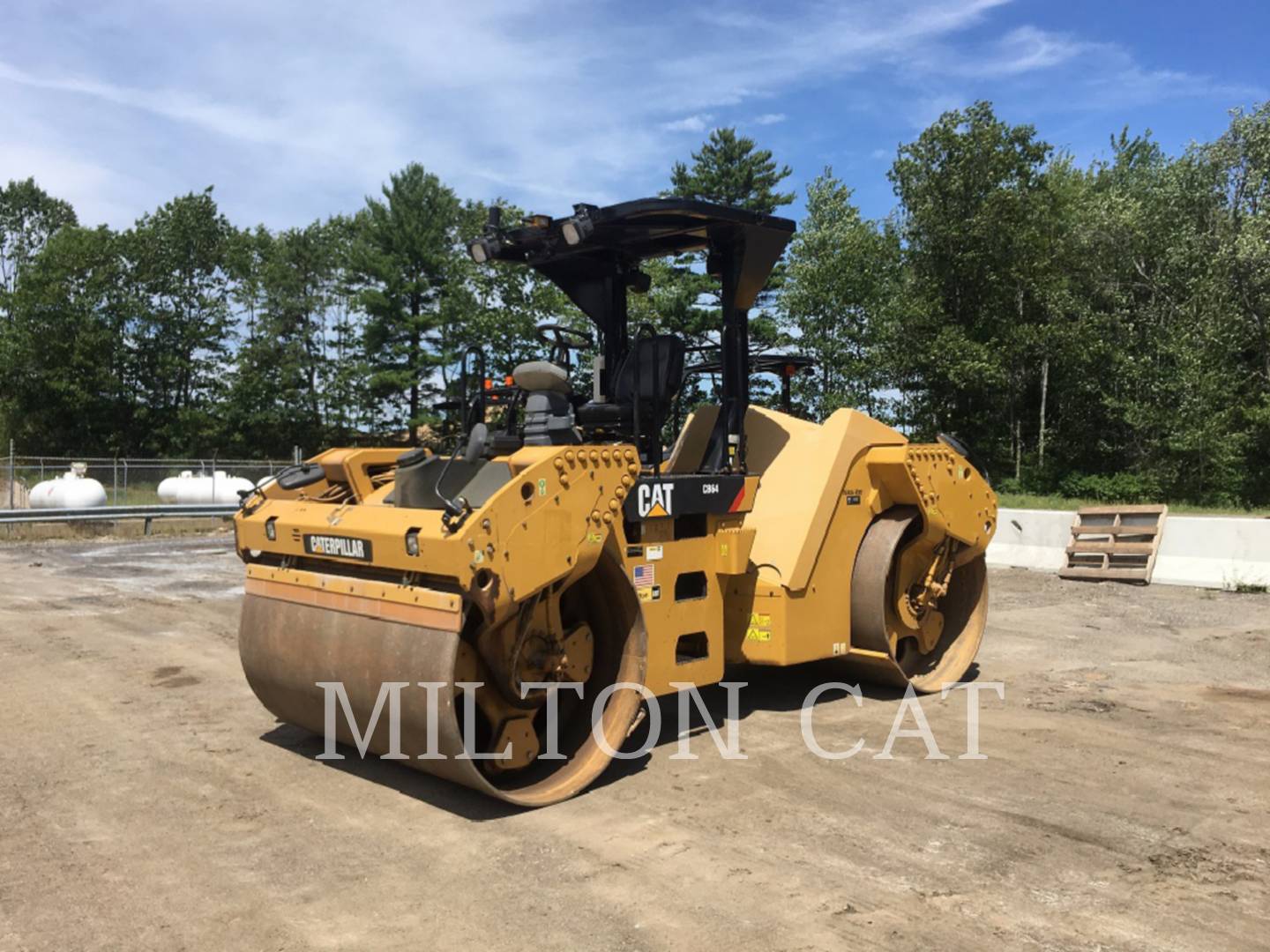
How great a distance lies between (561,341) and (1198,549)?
876cm

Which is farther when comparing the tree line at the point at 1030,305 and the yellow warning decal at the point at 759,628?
the tree line at the point at 1030,305

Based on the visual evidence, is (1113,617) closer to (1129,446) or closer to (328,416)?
(1129,446)

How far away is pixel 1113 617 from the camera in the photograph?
9.92m

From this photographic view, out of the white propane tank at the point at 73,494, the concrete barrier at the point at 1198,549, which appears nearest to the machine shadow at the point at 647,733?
the concrete barrier at the point at 1198,549

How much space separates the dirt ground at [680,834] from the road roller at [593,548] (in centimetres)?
38

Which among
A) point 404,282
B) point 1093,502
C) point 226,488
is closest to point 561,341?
point 226,488

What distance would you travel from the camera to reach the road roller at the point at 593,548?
4359 millimetres

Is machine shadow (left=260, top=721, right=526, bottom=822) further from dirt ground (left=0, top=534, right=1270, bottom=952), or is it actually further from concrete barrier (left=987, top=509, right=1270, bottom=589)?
concrete barrier (left=987, top=509, right=1270, bottom=589)

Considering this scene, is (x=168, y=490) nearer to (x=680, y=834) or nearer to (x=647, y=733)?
(x=647, y=733)

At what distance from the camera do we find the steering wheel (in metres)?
6.13

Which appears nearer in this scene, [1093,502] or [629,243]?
[629,243]

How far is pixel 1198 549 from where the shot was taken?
11641 millimetres

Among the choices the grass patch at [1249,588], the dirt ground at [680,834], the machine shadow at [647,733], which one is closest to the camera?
the dirt ground at [680,834]

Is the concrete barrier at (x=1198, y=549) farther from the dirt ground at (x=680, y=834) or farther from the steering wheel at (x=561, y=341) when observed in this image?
the steering wheel at (x=561, y=341)
